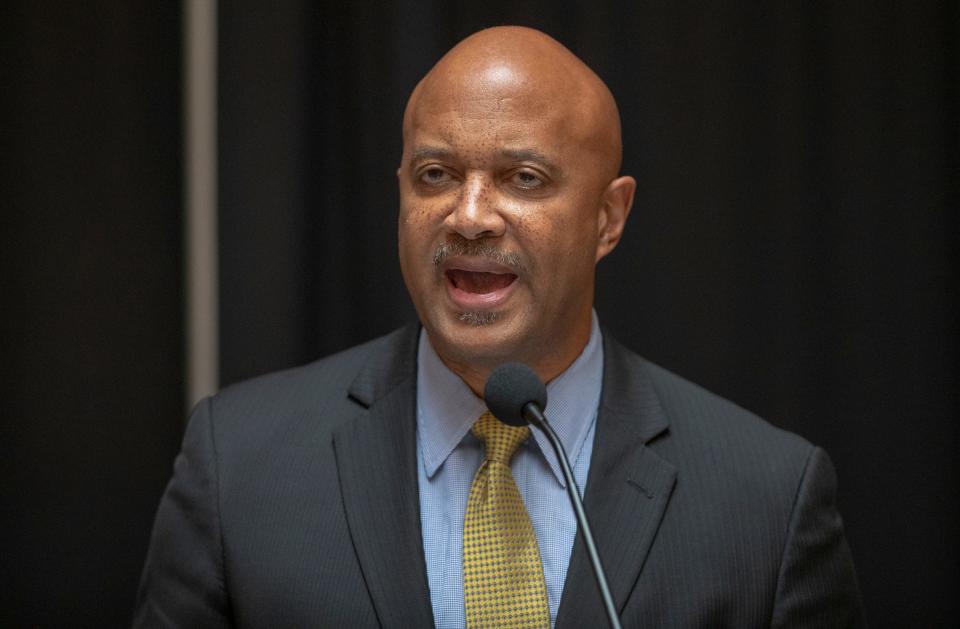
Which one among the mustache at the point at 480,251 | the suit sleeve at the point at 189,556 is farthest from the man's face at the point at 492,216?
the suit sleeve at the point at 189,556

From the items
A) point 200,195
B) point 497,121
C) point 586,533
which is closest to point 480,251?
point 497,121

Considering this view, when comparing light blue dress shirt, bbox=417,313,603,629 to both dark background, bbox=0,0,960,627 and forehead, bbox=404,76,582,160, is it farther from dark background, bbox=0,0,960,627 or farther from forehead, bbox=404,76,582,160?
dark background, bbox=0,0,960,627

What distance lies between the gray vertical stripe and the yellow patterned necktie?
79cm

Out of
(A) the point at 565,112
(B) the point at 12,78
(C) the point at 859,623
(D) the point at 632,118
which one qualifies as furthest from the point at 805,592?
(B) the point at 12,78

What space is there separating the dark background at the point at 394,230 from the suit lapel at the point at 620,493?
56 cm

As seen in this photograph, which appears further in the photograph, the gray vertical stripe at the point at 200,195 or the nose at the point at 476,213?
the gray vertical stripe at the point at 200,195

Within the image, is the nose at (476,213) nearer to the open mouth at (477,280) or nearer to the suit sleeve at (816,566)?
the open mouth at (477,280)

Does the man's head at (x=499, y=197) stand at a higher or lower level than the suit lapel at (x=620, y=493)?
higher

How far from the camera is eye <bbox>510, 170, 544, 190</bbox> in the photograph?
1521 millimetres

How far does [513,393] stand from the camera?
1247 mm

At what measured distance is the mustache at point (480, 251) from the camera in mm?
1498

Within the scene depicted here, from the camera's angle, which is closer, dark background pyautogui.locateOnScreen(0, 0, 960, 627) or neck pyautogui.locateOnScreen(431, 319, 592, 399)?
neck pyautogui.locateOnScreen(431, 319, 592, 399)

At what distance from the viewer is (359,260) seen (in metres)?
2.17

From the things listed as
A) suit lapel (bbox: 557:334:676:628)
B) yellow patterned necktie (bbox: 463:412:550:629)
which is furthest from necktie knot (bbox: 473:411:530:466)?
suit lapel (bbox: 557:334:676:628)
